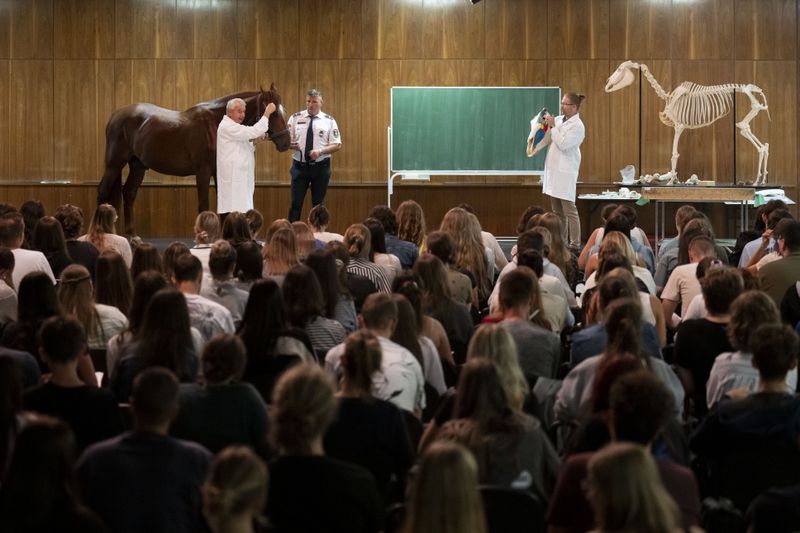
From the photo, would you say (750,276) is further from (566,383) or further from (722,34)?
(722,34)

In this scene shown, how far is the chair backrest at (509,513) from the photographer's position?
3467mm

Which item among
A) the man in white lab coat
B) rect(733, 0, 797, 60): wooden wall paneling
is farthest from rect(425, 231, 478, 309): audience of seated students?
rect(733, 0, 797, 60): wooden wall paneling

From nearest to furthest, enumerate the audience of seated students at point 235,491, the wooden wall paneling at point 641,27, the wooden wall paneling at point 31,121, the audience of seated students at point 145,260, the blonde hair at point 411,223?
1. the audience of seated students at point 235,491
2. the audience of seated students at point 145,260
3. the blonde hair at point 411,223
4. the wooden wall paneling at point 641,27
5. the wooden wall paneling at point 31,121

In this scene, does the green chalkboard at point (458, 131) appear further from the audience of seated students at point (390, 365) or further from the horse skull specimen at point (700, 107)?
the audience of seated students at point (390, 365)

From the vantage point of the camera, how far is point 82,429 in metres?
4.05

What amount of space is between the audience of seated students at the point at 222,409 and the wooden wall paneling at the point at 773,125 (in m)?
13.1

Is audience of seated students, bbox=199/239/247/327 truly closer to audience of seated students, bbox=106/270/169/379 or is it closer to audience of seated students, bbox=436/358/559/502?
audience of seated students, bbox=106/270/169/379

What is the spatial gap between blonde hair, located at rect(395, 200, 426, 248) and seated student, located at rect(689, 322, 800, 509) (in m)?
4.47

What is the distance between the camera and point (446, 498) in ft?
8.98

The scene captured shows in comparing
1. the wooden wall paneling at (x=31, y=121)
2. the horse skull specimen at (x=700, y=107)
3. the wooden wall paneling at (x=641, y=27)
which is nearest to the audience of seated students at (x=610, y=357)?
the horse skull specimen at (x=700, y=107)

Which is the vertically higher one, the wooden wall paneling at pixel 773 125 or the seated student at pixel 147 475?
the wooden wall paneling at pixel 773 125

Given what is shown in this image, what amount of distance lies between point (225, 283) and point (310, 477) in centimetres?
315

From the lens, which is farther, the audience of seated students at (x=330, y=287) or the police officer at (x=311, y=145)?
the police officer at (x=311, y=145)

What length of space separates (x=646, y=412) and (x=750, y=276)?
2762mm
